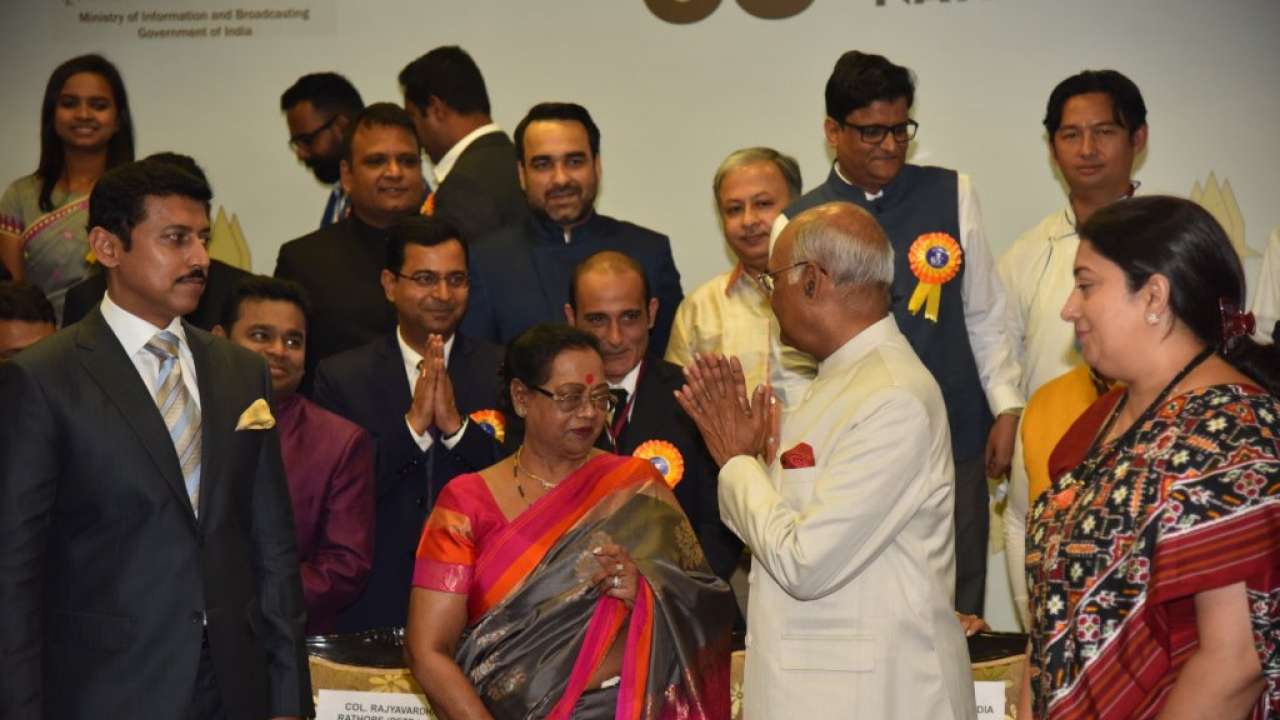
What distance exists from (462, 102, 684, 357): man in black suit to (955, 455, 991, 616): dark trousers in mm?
1250

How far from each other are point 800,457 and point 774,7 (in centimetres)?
369

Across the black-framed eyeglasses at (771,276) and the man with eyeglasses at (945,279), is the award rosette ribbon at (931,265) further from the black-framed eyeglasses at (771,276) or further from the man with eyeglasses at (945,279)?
the black-framed eyeglasses at (771,276)

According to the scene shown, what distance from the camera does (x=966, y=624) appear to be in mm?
4641

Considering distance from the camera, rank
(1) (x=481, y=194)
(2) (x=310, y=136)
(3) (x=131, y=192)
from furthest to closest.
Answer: (2) (x=310, y=136)
(1) (x=481, y=194)
(3) (x=131, y=192)

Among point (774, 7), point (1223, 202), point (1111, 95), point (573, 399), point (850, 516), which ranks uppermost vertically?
point (774, 7)

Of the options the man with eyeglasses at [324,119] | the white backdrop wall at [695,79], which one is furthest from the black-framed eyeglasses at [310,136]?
the white backdrop wall at [695,79]

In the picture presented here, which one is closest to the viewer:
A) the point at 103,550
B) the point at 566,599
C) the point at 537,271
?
the point at 103,550

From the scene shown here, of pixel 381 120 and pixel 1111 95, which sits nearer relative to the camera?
pixel 1111 95

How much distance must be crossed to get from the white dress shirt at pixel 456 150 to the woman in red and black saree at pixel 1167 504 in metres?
3.99

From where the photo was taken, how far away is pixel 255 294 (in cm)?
499

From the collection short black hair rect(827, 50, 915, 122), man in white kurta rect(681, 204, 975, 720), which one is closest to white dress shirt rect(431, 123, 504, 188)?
short black hair rect(827, 50, 915, 122)

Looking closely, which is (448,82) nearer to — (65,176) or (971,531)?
(65,176)

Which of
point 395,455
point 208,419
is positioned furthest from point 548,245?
point 208,419

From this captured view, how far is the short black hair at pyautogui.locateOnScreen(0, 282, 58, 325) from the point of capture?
533 centimetres
